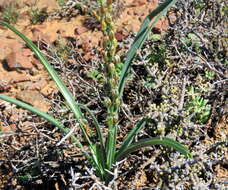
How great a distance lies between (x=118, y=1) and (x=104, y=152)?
2207 mm

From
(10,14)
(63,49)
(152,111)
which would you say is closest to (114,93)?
(152,111)

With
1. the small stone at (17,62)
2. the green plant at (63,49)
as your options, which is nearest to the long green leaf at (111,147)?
the green plant at (63,49)

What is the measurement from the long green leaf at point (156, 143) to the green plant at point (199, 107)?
1.30 ft

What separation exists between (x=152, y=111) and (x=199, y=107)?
0.30m

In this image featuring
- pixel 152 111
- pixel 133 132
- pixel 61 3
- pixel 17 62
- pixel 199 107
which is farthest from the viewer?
pixel 61 3

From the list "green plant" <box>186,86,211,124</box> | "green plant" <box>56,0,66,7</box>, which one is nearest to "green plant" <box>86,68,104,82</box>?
"green plant" <box>186,86,211,124</box>

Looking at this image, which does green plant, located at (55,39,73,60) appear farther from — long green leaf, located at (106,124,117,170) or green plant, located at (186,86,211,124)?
long green leaf, located at (106,124,117,170)

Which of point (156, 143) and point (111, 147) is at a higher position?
point (156, 143)

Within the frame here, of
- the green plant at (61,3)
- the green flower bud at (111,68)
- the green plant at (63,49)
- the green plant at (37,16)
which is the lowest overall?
the green plant at (63,49)

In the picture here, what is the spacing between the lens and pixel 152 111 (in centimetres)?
201

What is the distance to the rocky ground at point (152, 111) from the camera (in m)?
1.81

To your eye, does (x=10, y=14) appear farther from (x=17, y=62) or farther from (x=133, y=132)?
(x=133, y=132)

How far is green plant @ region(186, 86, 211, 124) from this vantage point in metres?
2.02

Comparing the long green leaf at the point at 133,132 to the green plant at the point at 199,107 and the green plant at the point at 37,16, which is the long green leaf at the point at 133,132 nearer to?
the green plant at the point at 199,107
